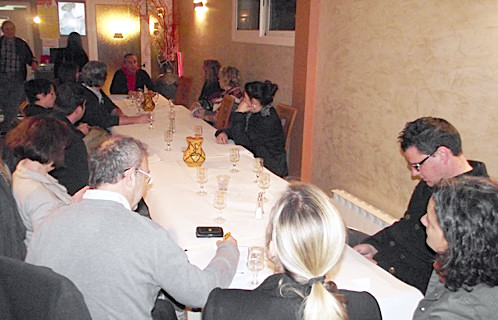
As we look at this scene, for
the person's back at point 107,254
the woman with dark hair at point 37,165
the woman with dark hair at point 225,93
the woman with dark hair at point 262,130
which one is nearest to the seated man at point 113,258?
the person's back at point 107,254

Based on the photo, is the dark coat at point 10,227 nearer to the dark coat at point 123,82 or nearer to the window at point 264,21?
the window at point 264,21

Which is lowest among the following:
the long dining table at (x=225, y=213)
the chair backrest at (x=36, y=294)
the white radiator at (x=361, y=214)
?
the white radiator at (x=361, y=214)

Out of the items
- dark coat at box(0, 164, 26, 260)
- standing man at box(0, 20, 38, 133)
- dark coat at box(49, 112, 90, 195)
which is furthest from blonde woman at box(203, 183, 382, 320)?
standing man at box(0, 20, 38, 133)

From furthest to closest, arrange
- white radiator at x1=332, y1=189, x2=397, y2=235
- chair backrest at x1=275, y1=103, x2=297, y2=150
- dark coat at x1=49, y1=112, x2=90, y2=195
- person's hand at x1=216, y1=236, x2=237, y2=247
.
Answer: chair backrest at x1=275, y1=103, x2=297, y2=150 < white radiator at x1=332, y1=189, x2=397, y2=235 < dark coat at x1=49, y1=112, x2=90, y2=195 < person's hand at x1=216, y1=236, x2=237, y2=247

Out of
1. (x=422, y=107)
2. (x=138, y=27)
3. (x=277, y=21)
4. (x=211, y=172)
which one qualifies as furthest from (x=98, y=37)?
(x=422, y=107)

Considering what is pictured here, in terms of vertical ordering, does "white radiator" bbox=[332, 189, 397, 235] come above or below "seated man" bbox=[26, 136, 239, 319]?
below

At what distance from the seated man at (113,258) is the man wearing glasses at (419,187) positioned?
118cm

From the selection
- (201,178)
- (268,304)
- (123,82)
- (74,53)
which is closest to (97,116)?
(201,178)

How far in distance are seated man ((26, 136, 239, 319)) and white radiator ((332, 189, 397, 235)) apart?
6.20 feet

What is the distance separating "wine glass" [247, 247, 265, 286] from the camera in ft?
5.94

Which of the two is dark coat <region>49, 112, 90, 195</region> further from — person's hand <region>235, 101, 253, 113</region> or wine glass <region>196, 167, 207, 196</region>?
person's hand <region>235, 101, 253, 113</region>

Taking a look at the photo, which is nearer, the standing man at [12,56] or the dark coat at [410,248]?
the dark coat at [410,248]

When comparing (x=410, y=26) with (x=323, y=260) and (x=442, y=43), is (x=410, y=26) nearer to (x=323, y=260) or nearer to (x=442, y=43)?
(x=442, y=43)

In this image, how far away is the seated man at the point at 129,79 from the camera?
7047mm
